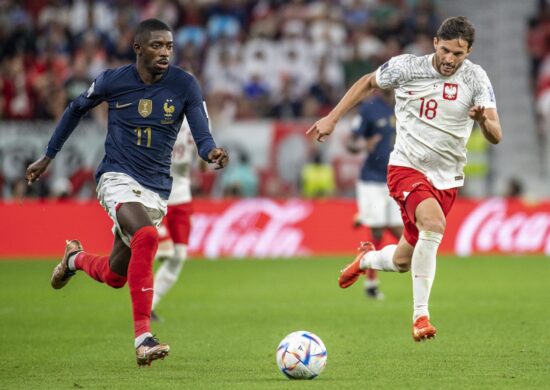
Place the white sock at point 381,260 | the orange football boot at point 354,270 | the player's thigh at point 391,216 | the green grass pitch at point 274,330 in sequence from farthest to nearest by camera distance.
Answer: the player's thigh at point 391,216, the orange football boot at point 354,270, the white sock at point 381,260, the green grass pitch at point 274,330

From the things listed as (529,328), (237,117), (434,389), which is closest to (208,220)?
(237,117)

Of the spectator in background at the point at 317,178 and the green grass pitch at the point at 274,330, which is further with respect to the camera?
the spectator in background at the point at 317,178

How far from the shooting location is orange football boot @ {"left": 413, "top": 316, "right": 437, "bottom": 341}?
834 cm

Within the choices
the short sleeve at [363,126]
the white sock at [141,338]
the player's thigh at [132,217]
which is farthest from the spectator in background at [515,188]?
the white sock at [141,338]

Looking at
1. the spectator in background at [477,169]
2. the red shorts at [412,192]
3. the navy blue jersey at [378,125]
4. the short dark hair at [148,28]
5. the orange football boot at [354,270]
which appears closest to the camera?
the short dark hair at [148,28]

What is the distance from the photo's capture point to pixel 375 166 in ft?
47.9

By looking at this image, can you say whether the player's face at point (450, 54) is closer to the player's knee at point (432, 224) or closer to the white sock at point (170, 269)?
the player's knee at point (432, 224)

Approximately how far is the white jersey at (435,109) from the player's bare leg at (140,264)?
221 centimetres

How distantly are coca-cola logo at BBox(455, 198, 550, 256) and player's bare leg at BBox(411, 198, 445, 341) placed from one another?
38.1 feet

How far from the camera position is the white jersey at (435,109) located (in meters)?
8.85

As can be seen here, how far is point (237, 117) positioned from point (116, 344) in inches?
520

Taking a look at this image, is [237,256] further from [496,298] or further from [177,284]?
[496,298]

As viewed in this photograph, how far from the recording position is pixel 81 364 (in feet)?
28.5

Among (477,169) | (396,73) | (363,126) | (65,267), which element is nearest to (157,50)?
(396,73)
